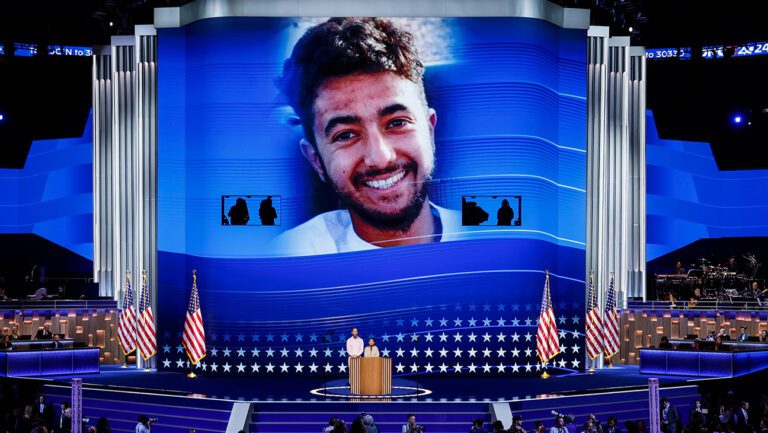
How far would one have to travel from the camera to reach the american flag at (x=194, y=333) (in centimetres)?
2947

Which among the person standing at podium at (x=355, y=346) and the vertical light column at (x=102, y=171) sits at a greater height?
the vertical light column at (x=102, y=171)

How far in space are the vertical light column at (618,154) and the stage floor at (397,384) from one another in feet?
10.4

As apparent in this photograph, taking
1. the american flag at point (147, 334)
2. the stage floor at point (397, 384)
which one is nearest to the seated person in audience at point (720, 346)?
the stage floor at point (397, 384)

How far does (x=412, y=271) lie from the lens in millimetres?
29922

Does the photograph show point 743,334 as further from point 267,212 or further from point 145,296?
point 145,296

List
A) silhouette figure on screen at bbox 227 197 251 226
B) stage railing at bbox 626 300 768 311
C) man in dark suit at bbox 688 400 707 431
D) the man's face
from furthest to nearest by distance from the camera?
stage railing at bbox 626 300 768 311, silhouette figure on screen at bbox 227 197 251 226, the man's face, man in dark suit at bbox 688 400 707 431

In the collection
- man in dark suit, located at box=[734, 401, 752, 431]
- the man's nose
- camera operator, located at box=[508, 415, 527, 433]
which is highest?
the man's nose

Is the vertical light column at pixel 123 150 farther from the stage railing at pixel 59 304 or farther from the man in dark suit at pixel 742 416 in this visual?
the man in dark suit at pixel 742 416

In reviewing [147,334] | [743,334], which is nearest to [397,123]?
[147,334]

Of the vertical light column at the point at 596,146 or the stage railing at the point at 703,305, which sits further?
the stage railing at the point at 703,305

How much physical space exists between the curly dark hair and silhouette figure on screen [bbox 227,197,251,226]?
2133mm

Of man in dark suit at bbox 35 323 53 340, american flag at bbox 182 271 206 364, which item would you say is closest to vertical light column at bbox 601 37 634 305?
american flag at bbox 182 271 206 364

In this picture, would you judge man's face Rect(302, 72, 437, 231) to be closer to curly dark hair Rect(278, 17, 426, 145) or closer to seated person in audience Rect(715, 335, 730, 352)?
curly dark hair Rect(278, 17, 426, 145)

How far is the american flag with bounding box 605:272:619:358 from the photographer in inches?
1217
